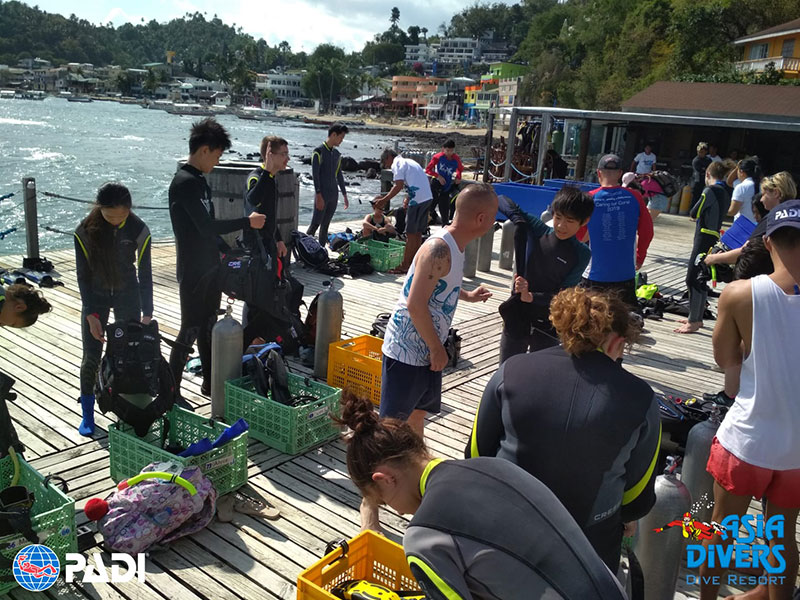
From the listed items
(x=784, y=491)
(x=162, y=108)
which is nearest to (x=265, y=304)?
(x=784, y=491)

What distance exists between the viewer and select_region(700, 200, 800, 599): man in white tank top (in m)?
2.69

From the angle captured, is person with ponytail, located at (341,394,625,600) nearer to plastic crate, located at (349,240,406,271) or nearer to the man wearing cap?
the man wearing cap

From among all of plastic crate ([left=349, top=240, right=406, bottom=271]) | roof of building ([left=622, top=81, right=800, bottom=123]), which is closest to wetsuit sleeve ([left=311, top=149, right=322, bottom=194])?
plastic crate ([left=349, top=240, right=406, bottom=271])

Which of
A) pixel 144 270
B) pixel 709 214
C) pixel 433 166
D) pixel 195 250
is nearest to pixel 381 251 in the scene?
pixel 433 166

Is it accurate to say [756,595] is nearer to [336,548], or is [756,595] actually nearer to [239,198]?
[336,548]

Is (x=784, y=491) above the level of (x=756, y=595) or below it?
above

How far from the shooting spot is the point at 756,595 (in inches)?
127

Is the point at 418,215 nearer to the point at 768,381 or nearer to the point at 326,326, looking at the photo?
the point at 326,326

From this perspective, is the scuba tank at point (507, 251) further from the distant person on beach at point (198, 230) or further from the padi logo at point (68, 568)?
the padi logo at point (68, 568)

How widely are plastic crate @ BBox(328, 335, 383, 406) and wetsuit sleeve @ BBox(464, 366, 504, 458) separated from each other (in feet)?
10.0

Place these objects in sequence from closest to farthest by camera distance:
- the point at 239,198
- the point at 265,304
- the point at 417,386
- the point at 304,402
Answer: the point at 417,386, the point at 304,402, the point at 265,304, the point at 239,198

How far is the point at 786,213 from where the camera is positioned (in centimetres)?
274

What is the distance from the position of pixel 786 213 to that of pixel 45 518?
367 cm

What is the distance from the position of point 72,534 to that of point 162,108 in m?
137
